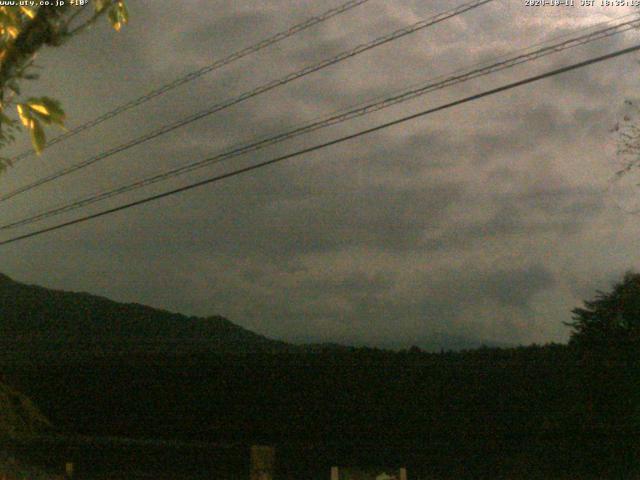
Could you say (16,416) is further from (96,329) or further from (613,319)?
(96,329)

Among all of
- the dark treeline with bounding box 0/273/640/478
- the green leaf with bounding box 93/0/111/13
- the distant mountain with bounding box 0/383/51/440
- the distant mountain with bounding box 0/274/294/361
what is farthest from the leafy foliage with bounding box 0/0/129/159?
the distant mountain with bounding box 0/274/294/361

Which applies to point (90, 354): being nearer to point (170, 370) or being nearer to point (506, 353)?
point (170, 370)

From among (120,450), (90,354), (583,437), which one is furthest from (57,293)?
(583,437)

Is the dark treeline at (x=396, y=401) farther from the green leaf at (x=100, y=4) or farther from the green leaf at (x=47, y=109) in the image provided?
the green leaf at (x=47, y=109)

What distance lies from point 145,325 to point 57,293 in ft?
20.7

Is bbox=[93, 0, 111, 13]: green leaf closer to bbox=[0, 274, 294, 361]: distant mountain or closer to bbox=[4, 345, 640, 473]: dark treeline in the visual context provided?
bbox=[4, 345, 640, 473]: dark treeline

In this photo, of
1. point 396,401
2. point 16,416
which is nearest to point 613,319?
point 396,401

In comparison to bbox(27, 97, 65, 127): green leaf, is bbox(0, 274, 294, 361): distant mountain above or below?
above

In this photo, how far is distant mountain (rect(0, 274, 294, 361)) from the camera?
2386 cm

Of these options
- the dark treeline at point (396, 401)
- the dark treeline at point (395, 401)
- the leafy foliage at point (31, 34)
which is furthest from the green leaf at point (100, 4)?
the dark treeline at point (396, 401)

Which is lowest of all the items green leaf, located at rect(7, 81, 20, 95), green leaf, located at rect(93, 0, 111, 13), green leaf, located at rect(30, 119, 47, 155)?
green leaf, located at rect(30, 119, 47, 155)

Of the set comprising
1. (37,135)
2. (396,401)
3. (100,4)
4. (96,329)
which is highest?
(96,329)

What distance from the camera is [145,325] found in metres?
26.9

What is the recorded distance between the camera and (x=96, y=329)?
90.6 ft
